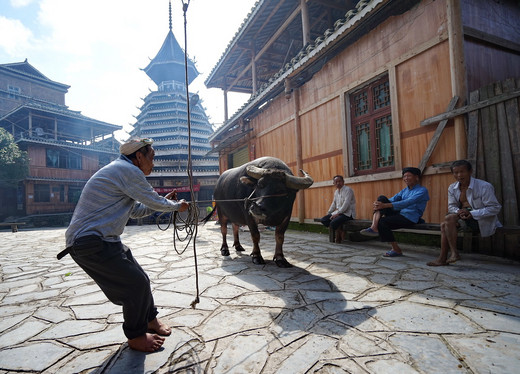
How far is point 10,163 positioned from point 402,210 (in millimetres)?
24827

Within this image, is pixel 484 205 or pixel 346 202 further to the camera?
pixel 346 202

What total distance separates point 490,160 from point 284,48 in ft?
30.4

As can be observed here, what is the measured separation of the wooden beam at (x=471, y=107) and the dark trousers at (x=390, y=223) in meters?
1.73

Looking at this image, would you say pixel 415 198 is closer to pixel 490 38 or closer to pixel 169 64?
pixel 490 38

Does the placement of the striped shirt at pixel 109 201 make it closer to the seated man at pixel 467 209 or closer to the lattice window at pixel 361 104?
the seated man at pixel 467 209

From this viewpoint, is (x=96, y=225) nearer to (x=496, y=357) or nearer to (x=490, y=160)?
(x=496, y=357)

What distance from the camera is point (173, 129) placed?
1185 inches

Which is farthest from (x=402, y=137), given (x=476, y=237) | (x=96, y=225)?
(x=96, y=225)

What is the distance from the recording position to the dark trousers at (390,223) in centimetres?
440

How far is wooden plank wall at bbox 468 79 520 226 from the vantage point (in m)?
3.89

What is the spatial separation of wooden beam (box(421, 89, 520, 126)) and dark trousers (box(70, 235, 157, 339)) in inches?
198

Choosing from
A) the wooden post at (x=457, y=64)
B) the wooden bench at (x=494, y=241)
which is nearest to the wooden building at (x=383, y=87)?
the wooden post at (x=457, y=64)

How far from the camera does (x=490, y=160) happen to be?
4.12m

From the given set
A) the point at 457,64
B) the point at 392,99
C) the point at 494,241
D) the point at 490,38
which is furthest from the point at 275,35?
the point at 494,241
